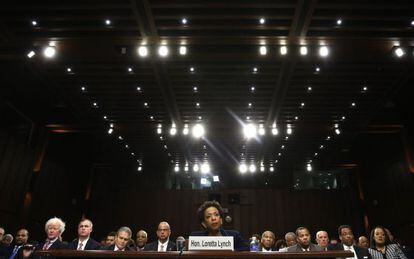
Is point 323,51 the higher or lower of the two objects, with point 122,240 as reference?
higher

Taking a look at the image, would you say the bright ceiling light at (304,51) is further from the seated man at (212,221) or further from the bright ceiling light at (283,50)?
the seated man at (212,221)

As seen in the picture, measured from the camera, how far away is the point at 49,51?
23.4 feet

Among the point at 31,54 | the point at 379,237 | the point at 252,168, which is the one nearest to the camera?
A: the point at 379,237

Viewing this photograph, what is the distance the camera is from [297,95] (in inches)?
369

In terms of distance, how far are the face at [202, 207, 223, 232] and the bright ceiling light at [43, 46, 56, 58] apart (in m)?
5.81

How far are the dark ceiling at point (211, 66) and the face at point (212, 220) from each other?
449 centimetres

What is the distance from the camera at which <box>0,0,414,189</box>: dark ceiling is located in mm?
6527

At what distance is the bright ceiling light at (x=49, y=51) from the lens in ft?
23.4

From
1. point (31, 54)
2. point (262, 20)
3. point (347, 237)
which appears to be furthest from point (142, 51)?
point (347, 237)

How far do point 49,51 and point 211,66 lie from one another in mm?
3630

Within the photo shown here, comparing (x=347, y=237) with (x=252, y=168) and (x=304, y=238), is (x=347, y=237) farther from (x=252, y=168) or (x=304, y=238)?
(x=252, y=168)

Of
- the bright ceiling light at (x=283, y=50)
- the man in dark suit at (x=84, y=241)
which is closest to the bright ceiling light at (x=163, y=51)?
the bright ceiling light at (x=283, y=50)

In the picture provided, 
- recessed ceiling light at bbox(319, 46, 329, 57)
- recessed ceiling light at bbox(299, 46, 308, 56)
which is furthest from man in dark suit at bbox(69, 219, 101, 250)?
recessed ceiling light at bbox(319, 46, 329, 57)

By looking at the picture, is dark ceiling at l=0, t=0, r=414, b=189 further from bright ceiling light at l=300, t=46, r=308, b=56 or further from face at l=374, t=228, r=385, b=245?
face at l=374, t=228, r=385, b=245
